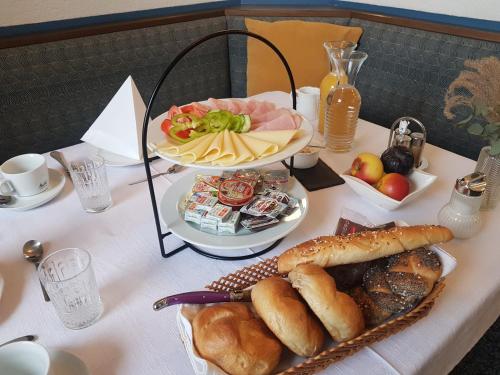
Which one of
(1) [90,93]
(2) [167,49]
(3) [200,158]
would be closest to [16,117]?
(1) [90,93]

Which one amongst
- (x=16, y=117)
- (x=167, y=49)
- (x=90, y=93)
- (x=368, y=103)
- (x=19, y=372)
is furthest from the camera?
(x=368, y=103)

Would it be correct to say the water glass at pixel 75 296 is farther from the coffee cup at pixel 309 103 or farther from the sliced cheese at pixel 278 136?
the coffee cup at pixel 309 103

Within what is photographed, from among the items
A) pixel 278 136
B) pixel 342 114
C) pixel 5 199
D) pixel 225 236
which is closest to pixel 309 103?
pixel 342 114

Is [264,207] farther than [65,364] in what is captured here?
Yes

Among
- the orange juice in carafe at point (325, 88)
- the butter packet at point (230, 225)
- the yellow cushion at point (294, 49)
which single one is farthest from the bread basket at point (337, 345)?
the yellow cushion at point (294, 49)

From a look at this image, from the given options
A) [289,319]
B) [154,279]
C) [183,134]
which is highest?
[183,134]

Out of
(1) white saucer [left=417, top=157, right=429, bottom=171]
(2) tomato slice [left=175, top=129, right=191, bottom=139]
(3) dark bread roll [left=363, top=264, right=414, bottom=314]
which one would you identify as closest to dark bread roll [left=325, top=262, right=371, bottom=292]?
(3) dark bread roll [left=363, top=264, right=414, bottom=314]

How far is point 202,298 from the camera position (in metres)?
0.51

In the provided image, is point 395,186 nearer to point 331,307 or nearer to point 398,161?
point 398,161

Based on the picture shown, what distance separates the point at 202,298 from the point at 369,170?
51cm

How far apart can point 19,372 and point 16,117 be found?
4.07 feet

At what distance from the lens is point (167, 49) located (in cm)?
167

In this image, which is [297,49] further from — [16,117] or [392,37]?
[16,117]

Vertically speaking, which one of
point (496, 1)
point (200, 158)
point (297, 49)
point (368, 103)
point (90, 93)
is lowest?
point (368, 103)
